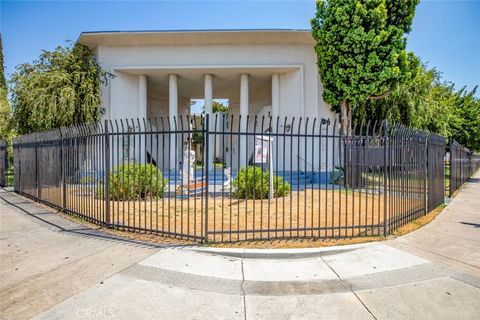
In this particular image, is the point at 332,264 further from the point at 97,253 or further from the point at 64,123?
the point at 64,123

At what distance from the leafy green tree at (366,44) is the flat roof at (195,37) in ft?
8.25

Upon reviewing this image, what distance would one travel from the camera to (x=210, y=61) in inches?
710

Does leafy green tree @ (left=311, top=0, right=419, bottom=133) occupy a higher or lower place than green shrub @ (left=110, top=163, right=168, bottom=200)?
higher

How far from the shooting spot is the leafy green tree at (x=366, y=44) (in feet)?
44.3

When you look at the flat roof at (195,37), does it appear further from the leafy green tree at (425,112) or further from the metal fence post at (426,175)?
the metal fence post at (426,175)

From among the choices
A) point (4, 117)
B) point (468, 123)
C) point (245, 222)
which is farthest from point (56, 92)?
point (468, 123)

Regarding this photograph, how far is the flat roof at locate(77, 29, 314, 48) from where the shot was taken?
17.0 m

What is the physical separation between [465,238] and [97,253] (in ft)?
23.2

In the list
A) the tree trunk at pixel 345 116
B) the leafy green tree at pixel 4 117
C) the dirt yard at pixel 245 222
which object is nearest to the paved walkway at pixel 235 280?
the dirt yard at pixel 245 222

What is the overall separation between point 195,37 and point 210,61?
157 centimetres

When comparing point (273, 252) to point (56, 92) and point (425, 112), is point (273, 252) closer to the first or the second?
point (56, 92)
